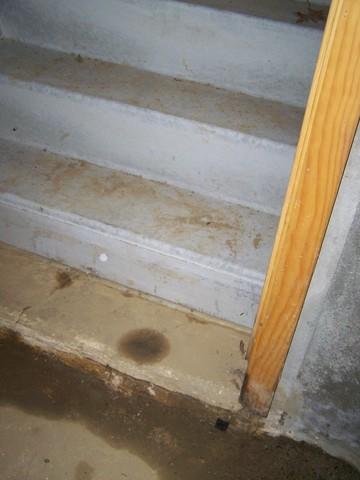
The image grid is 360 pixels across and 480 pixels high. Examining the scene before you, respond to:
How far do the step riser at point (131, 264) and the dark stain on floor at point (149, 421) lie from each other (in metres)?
0.43

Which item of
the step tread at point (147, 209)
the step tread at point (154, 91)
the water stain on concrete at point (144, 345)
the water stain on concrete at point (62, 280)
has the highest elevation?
the step tread at point (154, 91)

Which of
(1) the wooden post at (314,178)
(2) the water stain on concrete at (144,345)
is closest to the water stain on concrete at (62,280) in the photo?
(2) the water stain on concrete at (144,345)

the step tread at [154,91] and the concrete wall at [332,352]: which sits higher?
the step tread at [154,91]

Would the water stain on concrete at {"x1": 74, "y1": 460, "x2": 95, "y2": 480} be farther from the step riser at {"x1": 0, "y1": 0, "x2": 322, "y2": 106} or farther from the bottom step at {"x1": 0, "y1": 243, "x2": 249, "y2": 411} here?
the step riser at {"x1": 0, "y1": 0, "x2": 322, "y2": 106}

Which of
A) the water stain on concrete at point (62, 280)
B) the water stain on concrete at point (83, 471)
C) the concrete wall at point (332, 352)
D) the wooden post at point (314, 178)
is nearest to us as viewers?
the wooden post at point (314, 178)

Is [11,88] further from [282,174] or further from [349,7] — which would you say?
[349,7]

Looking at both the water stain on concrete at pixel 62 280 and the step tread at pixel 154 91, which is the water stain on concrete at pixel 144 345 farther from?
the step tread at pixel 154 91

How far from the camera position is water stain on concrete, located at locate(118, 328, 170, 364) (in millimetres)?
1831

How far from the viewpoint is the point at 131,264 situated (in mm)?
1985

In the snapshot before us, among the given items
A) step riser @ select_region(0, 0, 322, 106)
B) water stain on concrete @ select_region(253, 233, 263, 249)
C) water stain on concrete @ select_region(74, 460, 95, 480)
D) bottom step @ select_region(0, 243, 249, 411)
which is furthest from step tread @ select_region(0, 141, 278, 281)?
water stain on concrete @ select_region(74, 460, 95, 480)

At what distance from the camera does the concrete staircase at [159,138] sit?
1.87m

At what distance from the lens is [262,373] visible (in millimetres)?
1533

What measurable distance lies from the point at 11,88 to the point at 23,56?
28 centimetres

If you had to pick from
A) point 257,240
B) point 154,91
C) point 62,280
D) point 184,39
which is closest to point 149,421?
point 62,280
